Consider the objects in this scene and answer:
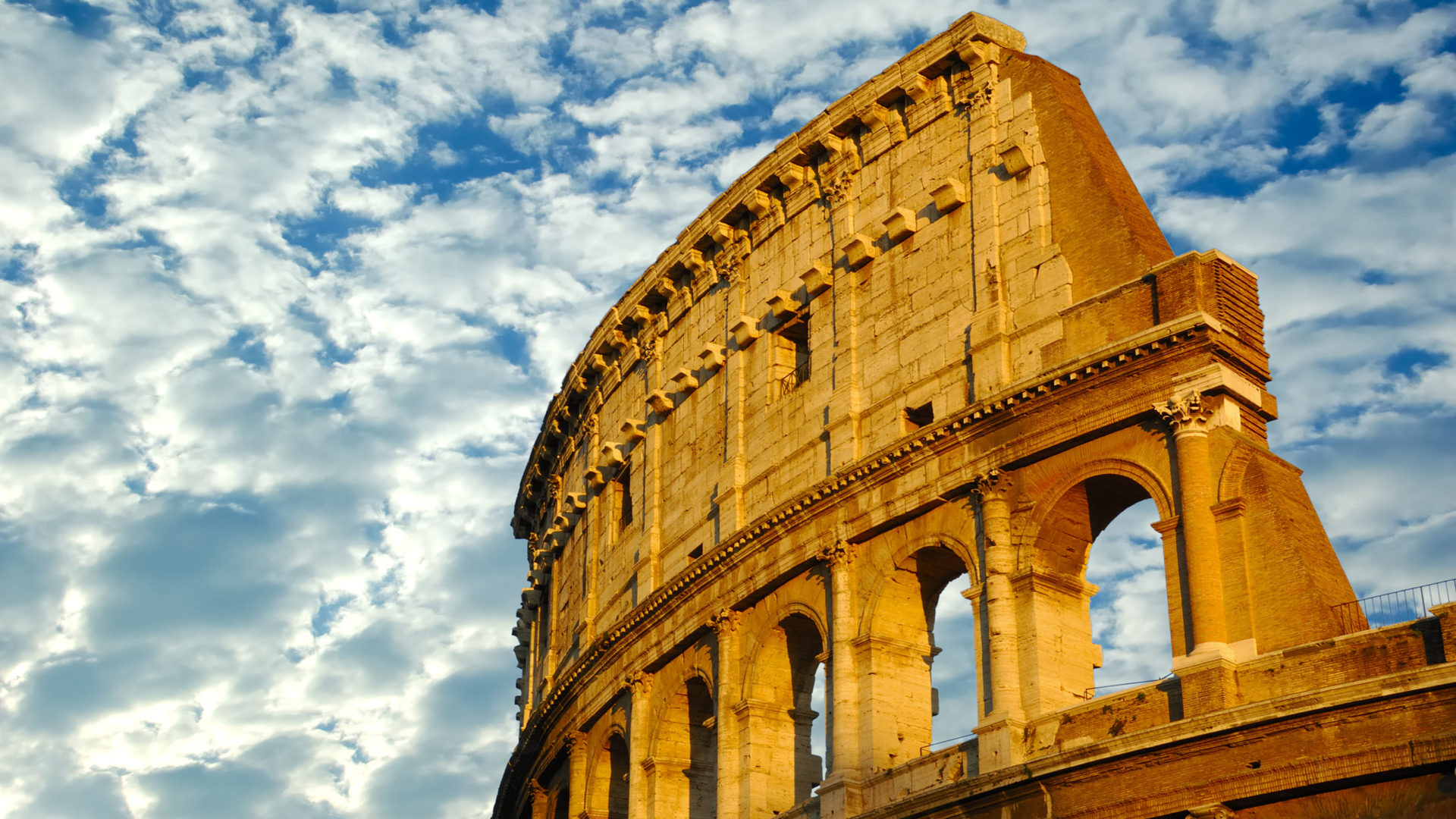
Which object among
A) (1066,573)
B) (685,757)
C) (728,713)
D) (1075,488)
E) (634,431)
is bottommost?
(685,757)

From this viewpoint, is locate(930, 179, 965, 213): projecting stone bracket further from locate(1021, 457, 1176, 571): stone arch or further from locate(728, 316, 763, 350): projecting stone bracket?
locate(1021, 457, 1176, 571): stone arch

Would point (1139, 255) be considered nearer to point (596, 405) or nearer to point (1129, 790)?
point (1129, 790)

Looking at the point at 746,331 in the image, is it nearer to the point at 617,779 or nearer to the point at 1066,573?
the point at 1066,573

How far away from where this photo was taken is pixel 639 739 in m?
38.8

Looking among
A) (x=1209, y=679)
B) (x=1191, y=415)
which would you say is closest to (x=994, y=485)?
(x=1191, y=415)

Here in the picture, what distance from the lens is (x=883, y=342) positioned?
34875 millimetres

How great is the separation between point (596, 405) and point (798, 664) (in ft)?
41.3

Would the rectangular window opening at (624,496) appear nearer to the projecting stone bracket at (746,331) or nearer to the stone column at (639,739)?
the stone column at (639,739)

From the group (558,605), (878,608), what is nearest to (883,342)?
(878,608)

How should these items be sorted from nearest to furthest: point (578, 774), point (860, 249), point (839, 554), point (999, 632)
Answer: point (999, 632), point (839, 554), point (860, 249), point (578, 774)

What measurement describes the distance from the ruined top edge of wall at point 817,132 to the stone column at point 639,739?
9181mm

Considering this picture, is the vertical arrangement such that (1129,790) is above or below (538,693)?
below

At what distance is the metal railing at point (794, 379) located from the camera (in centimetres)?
3731

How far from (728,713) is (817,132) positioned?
11.8 metres
